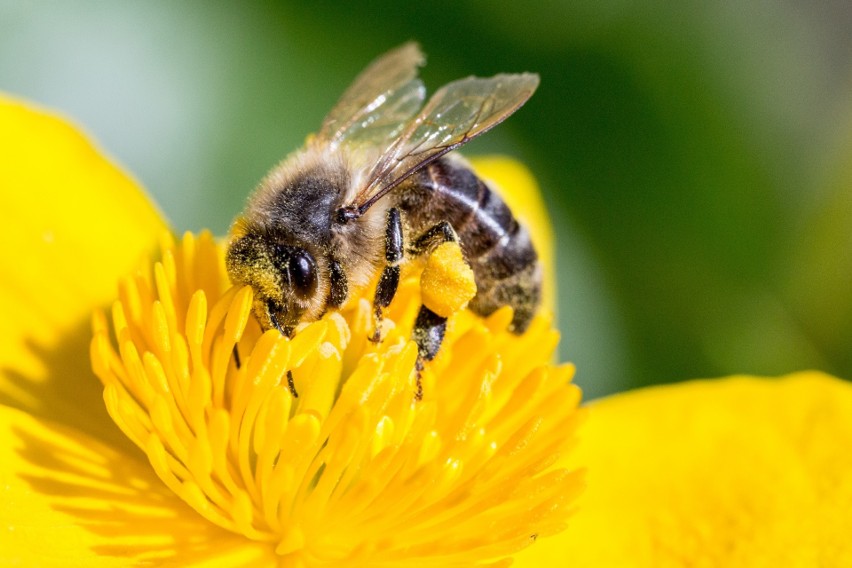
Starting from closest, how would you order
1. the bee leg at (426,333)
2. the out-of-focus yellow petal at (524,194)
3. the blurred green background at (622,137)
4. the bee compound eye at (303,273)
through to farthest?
the bee compound eye at (303,273), the bee leg at (426,333), the out-of-focus yellow petal at (524,194), the blurred green background at (622,137)

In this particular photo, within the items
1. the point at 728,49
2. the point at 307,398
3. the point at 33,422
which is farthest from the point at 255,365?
the point at 728,49

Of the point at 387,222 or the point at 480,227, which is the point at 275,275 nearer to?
the point at 387,222

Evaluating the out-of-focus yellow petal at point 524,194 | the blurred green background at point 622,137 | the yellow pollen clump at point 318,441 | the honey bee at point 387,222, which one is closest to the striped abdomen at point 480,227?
the honey bee at point 387,222

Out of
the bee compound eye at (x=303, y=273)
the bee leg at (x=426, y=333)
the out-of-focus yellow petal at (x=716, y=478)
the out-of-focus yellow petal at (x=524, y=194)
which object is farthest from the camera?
the out-of-focus yellow petal at (x=524, y=194)

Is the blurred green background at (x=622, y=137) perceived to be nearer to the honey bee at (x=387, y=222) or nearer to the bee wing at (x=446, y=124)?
the honey bee at (x=387, y=222)

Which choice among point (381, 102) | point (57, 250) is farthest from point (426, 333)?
point (57, 250)
